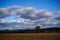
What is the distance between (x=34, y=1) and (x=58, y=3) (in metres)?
0.43

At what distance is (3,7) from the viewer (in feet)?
7.42

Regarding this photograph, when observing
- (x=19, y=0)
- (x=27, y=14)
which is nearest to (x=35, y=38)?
(x=27, y=14)

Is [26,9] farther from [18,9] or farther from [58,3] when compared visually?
[58,3]

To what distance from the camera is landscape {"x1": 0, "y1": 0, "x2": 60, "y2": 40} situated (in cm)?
222

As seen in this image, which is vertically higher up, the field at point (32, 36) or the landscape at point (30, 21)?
the landscape at point (30, 21)

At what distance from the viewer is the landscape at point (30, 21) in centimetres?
222

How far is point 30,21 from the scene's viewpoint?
2230 mm

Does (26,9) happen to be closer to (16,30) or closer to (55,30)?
(16,30)

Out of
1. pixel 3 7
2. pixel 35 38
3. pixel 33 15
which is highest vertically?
pixel 3 7

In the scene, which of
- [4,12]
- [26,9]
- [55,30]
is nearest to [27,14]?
[26,9]

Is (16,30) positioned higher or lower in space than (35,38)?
higher

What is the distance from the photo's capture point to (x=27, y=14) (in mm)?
2244

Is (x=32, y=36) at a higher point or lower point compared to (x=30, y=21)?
lower

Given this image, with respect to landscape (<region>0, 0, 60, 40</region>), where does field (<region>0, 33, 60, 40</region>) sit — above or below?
below
